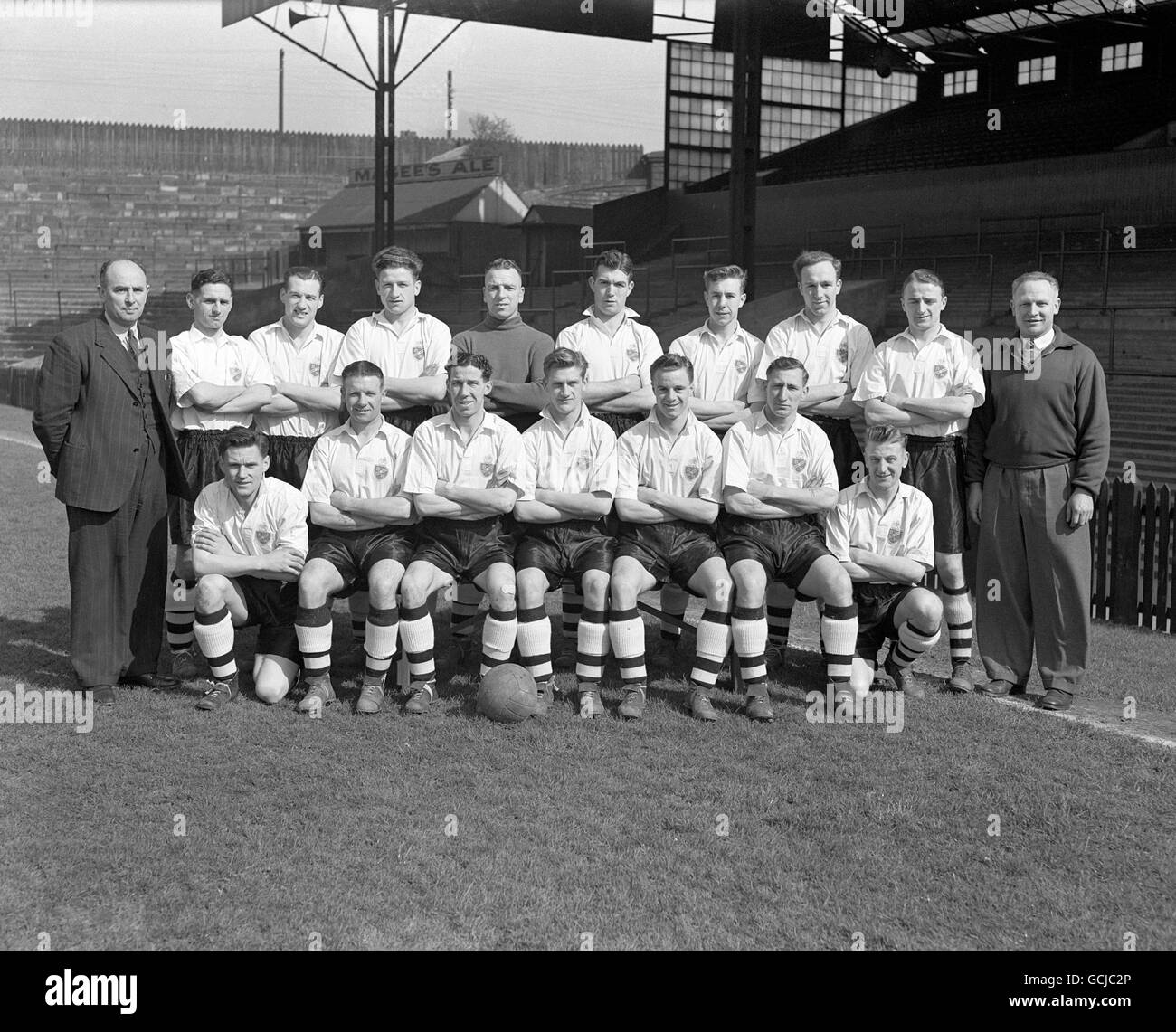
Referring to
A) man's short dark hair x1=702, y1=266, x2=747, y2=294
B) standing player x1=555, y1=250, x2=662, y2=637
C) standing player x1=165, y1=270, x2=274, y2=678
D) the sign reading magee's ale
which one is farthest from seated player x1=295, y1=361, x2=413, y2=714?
the sign reading magee's ale

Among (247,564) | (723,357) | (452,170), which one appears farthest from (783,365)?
(452,170)

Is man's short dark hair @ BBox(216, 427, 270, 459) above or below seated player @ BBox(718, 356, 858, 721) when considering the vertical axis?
above

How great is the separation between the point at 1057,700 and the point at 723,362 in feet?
9.14

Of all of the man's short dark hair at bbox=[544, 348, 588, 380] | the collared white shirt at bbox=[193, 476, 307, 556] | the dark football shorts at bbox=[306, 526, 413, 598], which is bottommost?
the dark football shorts at bbox=[306, 526, 413, 598]

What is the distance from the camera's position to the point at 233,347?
7.54 m

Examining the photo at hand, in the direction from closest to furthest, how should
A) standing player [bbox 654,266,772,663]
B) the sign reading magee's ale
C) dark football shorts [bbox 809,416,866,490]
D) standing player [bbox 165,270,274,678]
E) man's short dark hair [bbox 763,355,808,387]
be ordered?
1. man's short dark hair [bbox 763,355,808,387]
2. standing player [bbox 165,270,274,678]
3. standing player [bbox 654,266,772,663]
4. dark football shorts [bbox 809,416,866,490]
5. the sign reading magee's ale

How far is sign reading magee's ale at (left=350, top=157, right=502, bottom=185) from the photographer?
42.2m

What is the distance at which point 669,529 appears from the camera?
7.12 m

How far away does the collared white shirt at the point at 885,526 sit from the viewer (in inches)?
281

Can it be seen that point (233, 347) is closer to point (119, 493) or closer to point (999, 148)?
point (119, 493)

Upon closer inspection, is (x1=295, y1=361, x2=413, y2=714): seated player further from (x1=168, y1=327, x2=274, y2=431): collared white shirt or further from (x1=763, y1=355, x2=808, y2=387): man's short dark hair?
(x1=763, y1=355, x2=808, y2=387): man's short dark hair

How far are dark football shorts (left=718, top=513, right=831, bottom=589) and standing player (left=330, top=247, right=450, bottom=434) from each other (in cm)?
197

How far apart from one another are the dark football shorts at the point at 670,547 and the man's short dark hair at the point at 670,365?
33.6 inches

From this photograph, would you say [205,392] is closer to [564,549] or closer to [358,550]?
[358,550]
